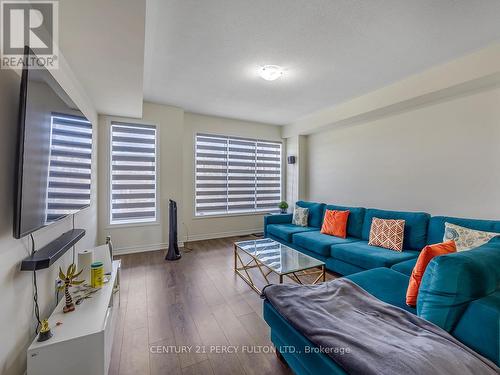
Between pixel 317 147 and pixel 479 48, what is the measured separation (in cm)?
284

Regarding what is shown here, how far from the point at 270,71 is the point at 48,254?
271cm

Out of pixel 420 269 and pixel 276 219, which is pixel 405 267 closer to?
pixel 420 269

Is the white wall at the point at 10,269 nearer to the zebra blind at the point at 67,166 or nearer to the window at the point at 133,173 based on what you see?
the zebra blind at the point at 67,166

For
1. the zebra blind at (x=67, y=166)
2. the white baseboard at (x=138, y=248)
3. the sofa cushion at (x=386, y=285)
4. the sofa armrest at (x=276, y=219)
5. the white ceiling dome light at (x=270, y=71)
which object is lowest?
the white baseboard at (x=138, y=248)

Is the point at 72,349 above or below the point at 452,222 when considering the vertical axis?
below

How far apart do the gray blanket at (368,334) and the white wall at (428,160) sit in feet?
7.50

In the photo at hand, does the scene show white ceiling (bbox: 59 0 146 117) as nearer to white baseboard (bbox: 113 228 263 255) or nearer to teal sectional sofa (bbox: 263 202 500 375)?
teal sectional sofa (bbox: 263 202 500 375)

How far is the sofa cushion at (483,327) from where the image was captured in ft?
3.36

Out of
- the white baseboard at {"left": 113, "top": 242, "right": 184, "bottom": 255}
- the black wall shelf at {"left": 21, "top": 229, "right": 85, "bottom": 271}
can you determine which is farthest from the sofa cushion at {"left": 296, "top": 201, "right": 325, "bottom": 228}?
the black wall shelf at {"left": 21, "top": 229, "right": 85, "bottom": 271}

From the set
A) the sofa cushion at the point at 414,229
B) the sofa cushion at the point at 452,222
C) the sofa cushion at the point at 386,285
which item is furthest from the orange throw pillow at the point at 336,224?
the sofa cushion at the point at 386,285

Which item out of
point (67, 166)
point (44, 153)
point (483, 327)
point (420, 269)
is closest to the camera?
point (483, 327)

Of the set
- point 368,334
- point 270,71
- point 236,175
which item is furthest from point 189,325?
point 236,175

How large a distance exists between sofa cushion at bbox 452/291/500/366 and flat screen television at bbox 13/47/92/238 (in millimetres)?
2265

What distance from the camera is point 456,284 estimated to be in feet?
3.75
